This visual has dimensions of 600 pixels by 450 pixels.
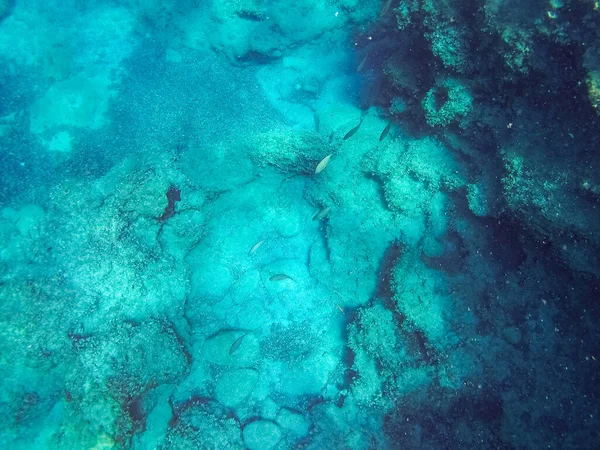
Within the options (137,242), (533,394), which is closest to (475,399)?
(533,394)

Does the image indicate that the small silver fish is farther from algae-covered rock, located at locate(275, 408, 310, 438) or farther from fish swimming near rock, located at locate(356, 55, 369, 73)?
fish swimming near rock, located at locate(356, 55, 369, 73)

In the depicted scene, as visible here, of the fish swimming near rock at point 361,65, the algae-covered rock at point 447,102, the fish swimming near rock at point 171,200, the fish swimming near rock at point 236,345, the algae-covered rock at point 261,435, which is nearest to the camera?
the algae-covered rock at point 447,102

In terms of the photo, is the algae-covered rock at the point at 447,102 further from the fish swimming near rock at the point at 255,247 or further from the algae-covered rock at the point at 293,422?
the algae-covered rock at the point at 293,422

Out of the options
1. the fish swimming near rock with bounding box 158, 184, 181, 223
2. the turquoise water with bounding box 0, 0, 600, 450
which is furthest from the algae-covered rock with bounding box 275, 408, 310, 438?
the fish swimming near rock with bounding box 158, 184, 181, 223

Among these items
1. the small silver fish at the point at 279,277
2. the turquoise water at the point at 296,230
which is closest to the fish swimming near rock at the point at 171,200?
the turquoise water at the point at 296,230

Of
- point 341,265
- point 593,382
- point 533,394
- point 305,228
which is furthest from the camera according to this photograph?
point 305,228

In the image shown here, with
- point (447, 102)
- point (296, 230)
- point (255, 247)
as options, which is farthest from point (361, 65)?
point (255, 247)

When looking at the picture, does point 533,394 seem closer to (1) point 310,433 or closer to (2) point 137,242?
(1) point 310,433

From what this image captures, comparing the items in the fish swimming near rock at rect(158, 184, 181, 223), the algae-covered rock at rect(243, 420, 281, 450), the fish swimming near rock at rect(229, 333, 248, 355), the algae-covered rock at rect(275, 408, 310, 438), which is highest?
the fish swimming near rock at rect(158, 184, 181, 223)
